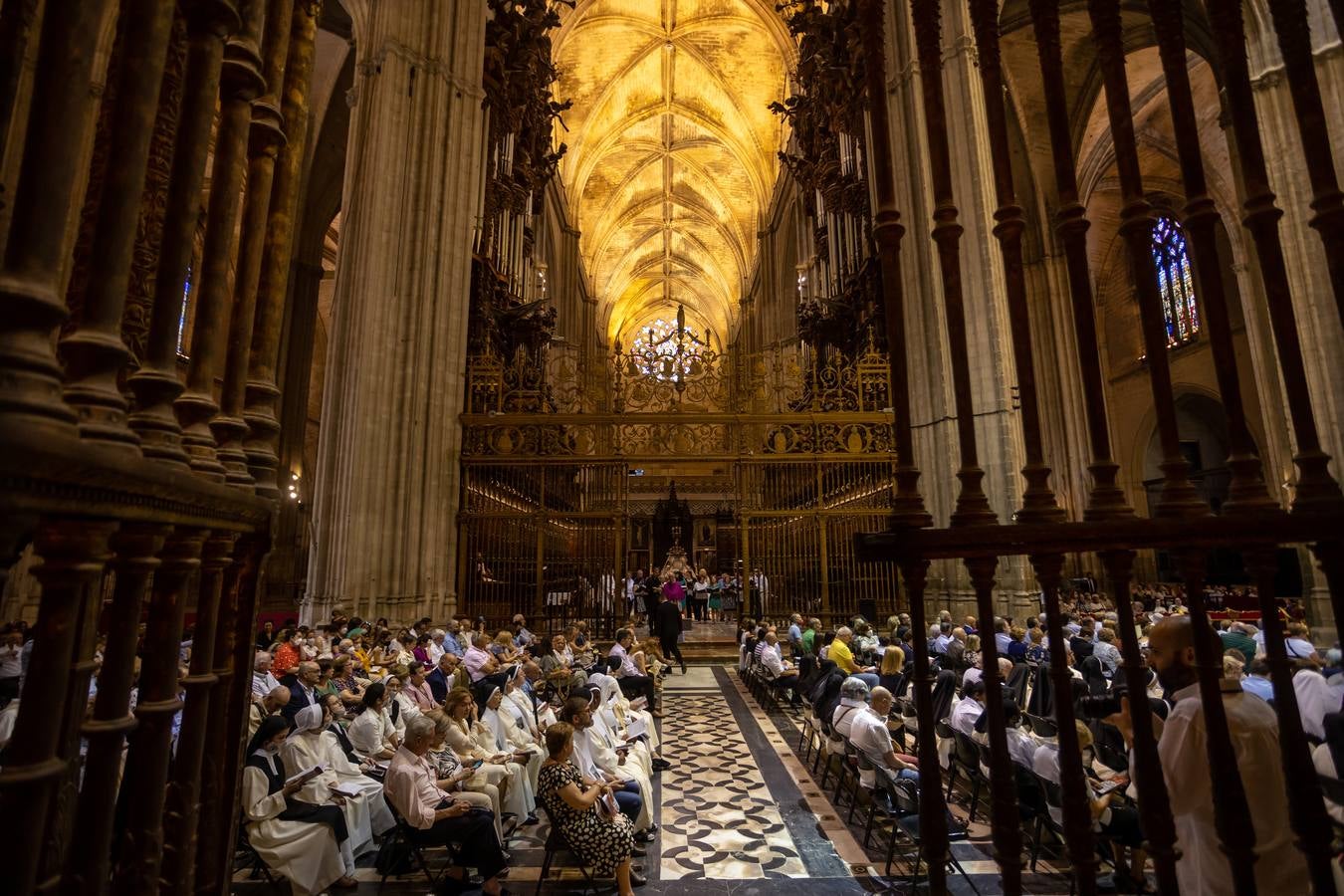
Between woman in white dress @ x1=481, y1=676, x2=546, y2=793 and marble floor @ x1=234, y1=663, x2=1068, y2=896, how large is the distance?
18.4 inches

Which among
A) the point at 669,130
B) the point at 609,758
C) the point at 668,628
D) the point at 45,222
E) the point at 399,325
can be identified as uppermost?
the point at 669,130

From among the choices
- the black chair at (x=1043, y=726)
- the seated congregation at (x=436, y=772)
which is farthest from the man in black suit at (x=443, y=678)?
the black chair at (x=1043, y=726)

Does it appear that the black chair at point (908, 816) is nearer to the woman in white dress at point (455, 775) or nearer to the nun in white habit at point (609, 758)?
the nun in white habit at point (609, 758)

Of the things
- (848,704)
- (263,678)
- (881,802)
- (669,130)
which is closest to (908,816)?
(881,802)

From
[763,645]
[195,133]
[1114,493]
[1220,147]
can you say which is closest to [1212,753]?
[1114,493]

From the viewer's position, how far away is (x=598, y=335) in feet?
108

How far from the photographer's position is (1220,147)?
52.4ft

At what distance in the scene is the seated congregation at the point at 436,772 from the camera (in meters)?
A: 3.54

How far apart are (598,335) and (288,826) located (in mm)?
30233

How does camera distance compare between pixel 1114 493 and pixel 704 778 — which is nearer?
pixel 1114 493

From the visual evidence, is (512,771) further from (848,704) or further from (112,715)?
Answer: (112,715)

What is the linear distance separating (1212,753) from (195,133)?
2.29 meters

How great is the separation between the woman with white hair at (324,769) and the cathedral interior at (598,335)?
0.82 metres

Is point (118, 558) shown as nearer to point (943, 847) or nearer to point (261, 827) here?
point (943, 847)
